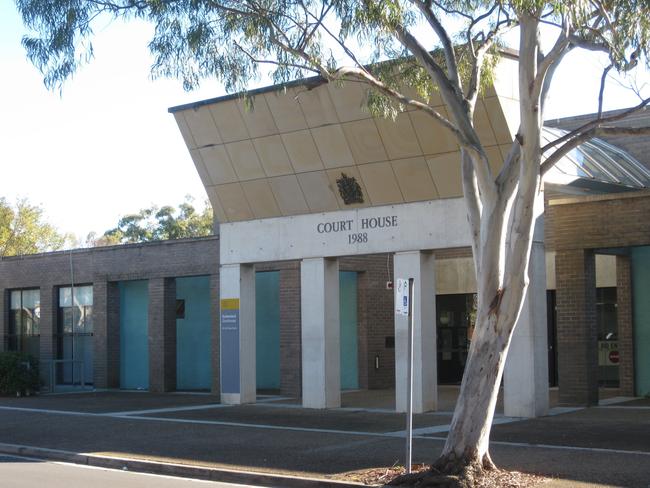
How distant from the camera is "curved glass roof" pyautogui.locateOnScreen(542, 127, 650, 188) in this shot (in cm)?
2311

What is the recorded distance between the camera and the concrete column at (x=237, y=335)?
2456 centimetres

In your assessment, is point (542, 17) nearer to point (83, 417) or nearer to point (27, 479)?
point (27, 479)

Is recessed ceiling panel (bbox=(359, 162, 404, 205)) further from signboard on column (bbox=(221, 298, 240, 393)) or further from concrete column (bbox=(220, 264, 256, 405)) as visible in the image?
signboard on column (bbox=(221, 298, 240, 393))

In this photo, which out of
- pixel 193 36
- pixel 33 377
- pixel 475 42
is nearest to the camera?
pixel 193 36

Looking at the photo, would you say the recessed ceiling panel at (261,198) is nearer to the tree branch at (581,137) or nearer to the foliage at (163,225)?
the tree branch at (581,137)

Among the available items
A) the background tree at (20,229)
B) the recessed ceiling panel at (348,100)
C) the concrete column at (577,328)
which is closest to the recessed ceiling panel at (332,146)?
the recessed ceiling panel at (348,100)

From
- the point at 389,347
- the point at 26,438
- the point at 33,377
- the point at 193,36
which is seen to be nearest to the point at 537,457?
the point at 193,36

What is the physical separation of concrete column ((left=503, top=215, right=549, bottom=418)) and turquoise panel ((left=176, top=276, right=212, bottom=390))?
43.2 feet

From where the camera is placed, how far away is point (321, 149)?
2198cm

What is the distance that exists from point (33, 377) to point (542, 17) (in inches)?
820

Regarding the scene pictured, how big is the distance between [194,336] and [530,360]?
14.4m

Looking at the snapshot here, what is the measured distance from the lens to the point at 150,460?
15.1 metres

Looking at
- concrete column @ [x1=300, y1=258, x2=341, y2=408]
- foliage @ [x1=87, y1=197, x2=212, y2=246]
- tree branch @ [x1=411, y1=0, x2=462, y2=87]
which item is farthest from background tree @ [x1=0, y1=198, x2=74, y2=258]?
tree branch @ [x1=411, y1=0, x2=462, y2=87]

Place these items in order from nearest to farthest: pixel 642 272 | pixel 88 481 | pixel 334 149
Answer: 1. pixel 88 481
2. pixel 334 149
3. pixel 642 272
